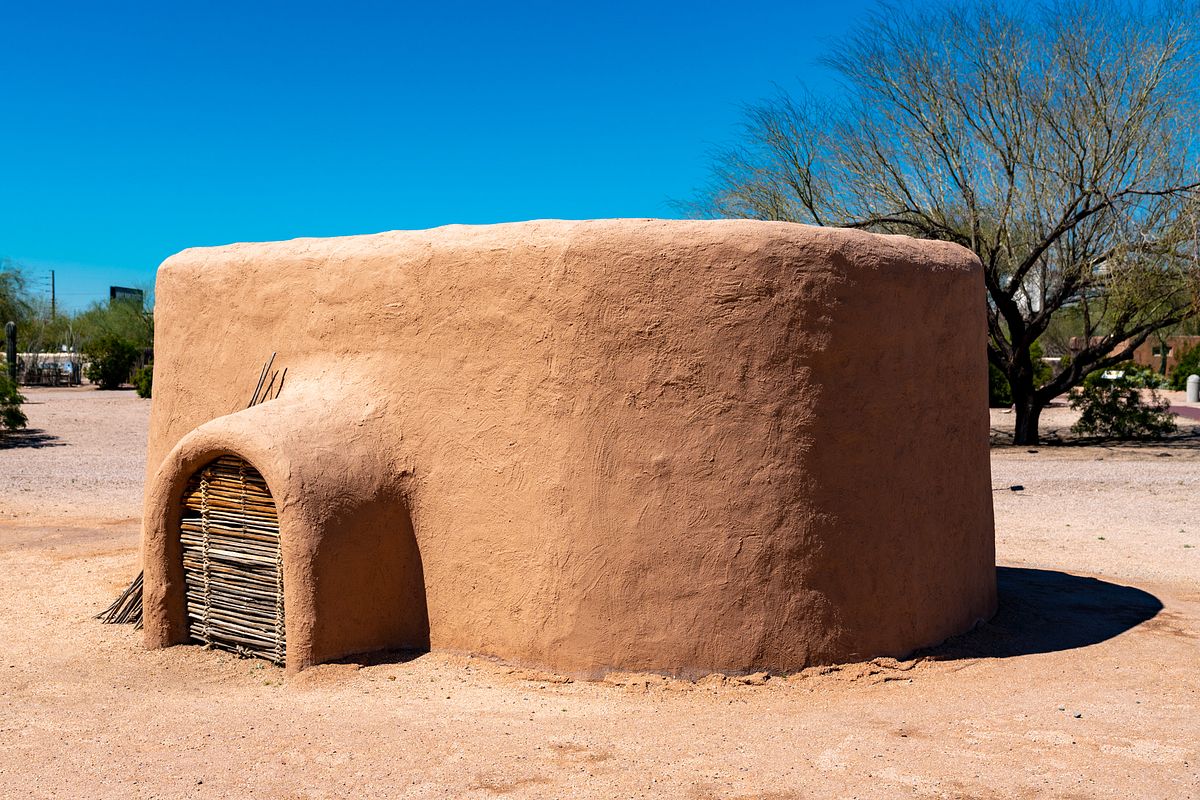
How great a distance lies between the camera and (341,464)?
5738mm

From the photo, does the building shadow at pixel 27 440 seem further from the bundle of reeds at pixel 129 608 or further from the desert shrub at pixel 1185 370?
the desert shrub at pixel 1185 370

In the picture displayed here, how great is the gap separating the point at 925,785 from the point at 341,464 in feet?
10.6

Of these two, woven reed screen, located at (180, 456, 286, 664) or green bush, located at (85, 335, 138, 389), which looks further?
green bush, located at (85, 335, 138, 389)

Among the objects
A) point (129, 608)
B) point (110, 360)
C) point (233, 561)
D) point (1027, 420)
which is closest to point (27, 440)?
point (129, 608)

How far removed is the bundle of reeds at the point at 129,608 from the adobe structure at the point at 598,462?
0.84m

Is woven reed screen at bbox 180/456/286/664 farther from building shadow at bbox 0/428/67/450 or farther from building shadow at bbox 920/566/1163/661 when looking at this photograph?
building shadow at bbox 0/428/67/450

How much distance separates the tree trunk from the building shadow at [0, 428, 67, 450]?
16494 millimetres

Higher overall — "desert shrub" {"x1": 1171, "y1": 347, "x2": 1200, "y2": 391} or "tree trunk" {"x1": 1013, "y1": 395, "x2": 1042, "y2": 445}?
"desert shrub" {"x1": 1171, "y1": 347, "x2": 1200, "y2": 391}

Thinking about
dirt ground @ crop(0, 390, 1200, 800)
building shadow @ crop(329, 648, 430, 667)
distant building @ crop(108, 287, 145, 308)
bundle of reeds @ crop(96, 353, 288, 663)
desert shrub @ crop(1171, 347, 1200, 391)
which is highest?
distant building @ crop(108, 287, 145, 308)

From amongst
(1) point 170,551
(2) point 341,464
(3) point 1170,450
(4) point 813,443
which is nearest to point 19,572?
(1) point 170,551

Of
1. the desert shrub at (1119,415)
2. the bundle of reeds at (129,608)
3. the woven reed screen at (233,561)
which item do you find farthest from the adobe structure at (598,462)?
the desert shrub at (1119,415)

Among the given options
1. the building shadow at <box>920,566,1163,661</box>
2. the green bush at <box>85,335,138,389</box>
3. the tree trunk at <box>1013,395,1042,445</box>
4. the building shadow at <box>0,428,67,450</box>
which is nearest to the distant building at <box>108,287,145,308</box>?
the green bush at <box>85,335,138,389</box>

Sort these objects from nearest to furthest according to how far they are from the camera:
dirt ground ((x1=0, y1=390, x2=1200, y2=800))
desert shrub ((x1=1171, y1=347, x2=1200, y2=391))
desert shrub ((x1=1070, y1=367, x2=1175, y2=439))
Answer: dirt ground ((x1=0, y1=390, x2=1200, y2=800)) → desert shrub ((x1=1070, y1=367, x2=1175, y2=439)) → desert shrub ((x1=1171, y1=347, x2=1200, y2=391))

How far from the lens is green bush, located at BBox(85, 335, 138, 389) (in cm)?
3625
